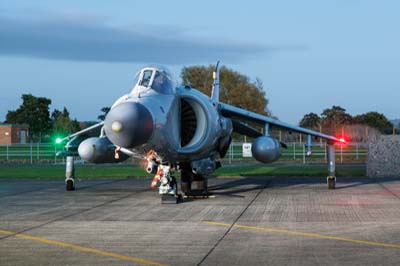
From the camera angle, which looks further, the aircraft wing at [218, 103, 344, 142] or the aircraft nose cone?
the aircraft wing at [218, 103, 344, 142]

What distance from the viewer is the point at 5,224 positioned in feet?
40.7

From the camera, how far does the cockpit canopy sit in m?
15.6

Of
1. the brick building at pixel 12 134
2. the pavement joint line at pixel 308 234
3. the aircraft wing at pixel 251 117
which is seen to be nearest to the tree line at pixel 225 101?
the brick building at pixel 12 134

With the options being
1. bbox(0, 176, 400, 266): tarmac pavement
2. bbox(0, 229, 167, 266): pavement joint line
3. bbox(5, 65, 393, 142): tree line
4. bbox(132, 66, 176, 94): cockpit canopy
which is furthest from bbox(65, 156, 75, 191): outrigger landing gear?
bbox(5, 65, 393, 142): tree line

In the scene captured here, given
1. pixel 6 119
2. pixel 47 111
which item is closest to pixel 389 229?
pixel 47 111

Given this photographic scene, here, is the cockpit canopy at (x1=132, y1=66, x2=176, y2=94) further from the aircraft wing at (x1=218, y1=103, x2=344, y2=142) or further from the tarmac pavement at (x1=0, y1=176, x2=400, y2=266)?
the aircraft wing at (x1=218, y1=103, x2=344, y2=142)

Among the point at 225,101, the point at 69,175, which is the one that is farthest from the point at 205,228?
the point at 225,101

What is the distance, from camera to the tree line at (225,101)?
Answer: 227 feet

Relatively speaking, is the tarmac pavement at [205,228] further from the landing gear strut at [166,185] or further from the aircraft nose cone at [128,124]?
the aircraft nose cone at [128,124]

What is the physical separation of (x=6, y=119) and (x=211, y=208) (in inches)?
3696

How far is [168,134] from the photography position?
15.4 m

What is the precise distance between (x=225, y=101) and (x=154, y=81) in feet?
179

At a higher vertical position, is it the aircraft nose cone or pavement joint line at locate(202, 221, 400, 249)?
the aircraft nose cone

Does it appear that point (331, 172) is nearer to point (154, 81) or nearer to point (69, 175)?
point (154, 81)
